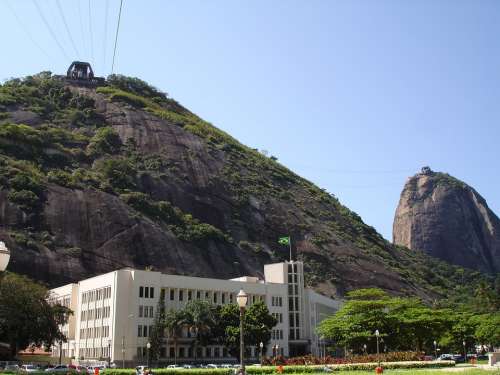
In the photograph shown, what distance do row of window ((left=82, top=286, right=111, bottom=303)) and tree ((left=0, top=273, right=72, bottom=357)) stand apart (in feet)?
37.1

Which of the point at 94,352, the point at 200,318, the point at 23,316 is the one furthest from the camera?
the point at 94,352

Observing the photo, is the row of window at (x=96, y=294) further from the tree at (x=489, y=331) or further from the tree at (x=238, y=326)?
the tree at (x=489, y=331)

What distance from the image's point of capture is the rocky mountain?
379 ft

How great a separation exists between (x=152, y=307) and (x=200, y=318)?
28.6 feet

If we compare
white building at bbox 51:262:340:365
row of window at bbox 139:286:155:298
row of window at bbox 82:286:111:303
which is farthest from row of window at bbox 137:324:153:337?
row of window at bbox 82:286:111:303

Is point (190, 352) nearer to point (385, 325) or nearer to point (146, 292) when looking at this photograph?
point (146, 292)

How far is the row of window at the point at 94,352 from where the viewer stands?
7630 centimetres

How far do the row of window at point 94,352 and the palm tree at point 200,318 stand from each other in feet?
41.3

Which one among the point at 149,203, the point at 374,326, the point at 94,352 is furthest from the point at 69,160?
the point at 374,326

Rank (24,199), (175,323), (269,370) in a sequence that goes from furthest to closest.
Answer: (24,199) → (175,323) → (269,370)

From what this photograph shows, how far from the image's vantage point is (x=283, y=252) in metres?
145

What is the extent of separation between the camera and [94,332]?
80625mm

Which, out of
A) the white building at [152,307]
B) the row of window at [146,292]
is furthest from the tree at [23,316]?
the row of window at [146,292]

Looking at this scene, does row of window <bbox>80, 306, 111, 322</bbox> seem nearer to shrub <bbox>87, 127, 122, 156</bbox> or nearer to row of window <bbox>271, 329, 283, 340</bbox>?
row of window <bbox>271, 329, 283, 340</bbox>
